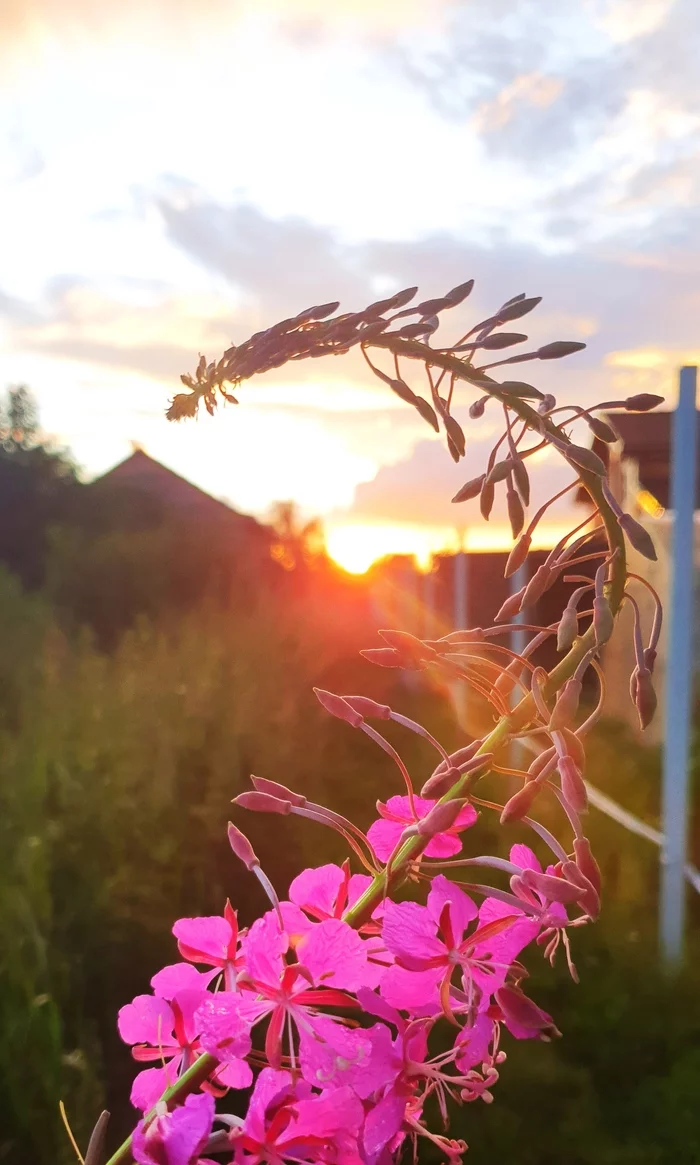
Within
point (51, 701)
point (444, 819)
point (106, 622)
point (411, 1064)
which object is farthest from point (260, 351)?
point (106, 622)

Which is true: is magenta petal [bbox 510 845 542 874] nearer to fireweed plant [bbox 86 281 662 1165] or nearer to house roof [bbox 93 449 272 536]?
fireweed plant [bbox 86 281 662 1165]

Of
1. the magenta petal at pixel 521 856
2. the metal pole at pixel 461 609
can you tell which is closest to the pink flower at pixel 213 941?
the magenta petal at pixel 521 856

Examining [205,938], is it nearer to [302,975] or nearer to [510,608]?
[302,975]

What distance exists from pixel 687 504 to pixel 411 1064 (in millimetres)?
2713

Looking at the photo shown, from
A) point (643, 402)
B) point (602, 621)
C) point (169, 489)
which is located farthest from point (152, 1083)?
point (169, 489)

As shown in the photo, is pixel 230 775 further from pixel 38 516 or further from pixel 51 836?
pixel 38 516

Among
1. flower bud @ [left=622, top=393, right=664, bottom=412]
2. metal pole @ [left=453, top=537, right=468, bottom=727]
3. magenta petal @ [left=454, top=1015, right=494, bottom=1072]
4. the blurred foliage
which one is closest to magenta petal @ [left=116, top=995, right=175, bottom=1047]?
magenta petal @ [left=454, top=1015, right=494, bottom=1072]

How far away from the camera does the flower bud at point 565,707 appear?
1.72 feet

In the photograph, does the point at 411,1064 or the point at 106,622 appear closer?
the point at 411,1064

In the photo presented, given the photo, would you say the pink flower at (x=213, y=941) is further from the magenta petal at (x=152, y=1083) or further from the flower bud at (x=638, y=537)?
the flower bud at (x=638, y=537)

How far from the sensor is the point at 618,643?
6.27m

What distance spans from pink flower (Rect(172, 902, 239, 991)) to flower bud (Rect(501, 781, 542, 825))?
0.72ft

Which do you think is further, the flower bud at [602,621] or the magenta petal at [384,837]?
the magenta petal at [384,837]

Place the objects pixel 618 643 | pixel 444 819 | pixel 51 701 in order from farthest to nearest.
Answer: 1. pixel 618 643
2. pixel 51 701
3. pixel 444 819
